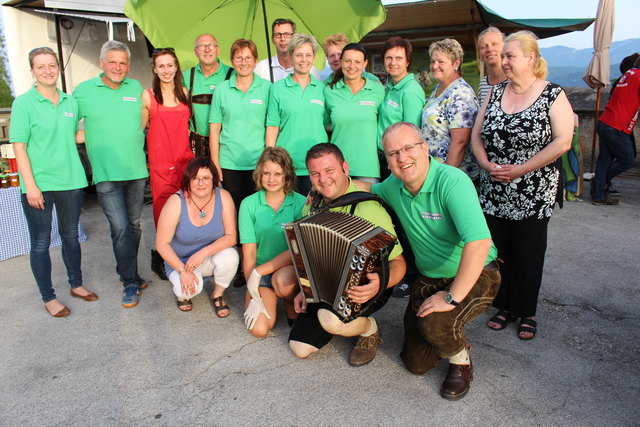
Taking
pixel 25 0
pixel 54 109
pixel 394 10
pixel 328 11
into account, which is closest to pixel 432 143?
pixel 328 11

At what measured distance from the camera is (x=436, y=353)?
268 cm

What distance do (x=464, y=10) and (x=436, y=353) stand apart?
7411 millimetres

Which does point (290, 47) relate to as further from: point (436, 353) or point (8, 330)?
point (8, 330)

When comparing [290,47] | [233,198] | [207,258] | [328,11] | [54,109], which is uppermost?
[328,11]

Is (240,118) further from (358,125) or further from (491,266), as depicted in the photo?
(491,266)

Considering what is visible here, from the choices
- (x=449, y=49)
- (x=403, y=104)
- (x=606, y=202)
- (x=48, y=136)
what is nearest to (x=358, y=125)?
(x=403, y=104)

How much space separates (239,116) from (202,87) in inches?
21.4

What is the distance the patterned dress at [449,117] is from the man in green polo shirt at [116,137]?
226 cm

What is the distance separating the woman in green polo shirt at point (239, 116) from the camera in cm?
384

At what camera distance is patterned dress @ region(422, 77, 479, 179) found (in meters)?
3.33

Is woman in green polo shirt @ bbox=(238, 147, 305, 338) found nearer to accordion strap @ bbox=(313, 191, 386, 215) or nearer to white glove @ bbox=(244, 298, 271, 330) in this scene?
white glove @ bbox=(244, 298, 271, 330)

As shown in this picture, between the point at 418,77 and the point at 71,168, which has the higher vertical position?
the point at 418,77

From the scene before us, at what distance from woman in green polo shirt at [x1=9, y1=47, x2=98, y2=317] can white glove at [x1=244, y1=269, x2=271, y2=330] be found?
151 cm

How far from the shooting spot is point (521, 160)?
293 centimetres
